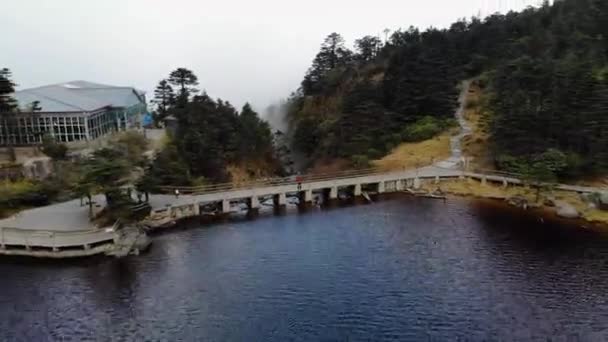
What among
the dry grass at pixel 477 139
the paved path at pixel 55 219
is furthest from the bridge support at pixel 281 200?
the dry grass at pixel 477 139

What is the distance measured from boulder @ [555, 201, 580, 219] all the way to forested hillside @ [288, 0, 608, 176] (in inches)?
196

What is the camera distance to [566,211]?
45.3 m

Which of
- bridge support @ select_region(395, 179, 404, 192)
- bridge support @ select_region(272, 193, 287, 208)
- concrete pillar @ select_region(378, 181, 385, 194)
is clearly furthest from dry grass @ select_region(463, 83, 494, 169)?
bridge support @ select_region(272, 193, 287, 208)

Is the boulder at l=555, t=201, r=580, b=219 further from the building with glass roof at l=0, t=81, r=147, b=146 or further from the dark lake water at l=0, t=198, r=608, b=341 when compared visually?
the building with glass roof at l=0, t=81, r=147, b=146

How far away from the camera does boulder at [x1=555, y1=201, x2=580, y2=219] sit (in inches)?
1768

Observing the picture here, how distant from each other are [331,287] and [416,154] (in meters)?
32.7

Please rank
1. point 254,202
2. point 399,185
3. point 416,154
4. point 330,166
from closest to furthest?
point 254,202
point 399,185
point 416,154
point 330,166

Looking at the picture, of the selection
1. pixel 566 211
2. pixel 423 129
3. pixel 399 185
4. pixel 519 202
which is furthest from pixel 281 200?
pixel 566 211

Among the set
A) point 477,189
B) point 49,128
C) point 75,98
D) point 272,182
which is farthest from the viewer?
point 75,98

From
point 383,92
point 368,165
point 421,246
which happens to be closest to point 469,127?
point 383,92

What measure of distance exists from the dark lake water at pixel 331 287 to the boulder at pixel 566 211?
316 centimetres

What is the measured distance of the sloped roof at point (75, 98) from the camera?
57062 millimetres

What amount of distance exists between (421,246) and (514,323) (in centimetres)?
1134

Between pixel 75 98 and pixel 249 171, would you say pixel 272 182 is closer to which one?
pixel 249 171
